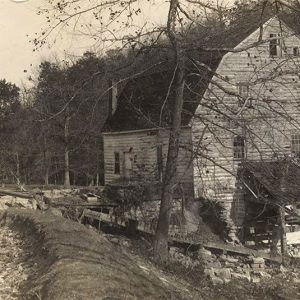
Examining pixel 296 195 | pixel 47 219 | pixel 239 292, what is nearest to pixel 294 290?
pixel 239 292

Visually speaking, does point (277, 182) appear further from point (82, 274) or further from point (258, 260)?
point (258, 260)

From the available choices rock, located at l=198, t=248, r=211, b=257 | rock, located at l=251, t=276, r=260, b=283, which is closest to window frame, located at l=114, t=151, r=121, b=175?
rock, located at l=198, t=248, r=211, b=257

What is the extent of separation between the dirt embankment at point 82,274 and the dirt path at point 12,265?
161 mm

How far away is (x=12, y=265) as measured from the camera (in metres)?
9.31

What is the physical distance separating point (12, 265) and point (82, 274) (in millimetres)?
2296

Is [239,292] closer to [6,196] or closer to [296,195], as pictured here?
[296,195]

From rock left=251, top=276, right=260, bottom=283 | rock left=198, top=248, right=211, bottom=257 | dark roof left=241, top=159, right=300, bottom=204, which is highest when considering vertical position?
dark roof left=241, top=159, right=300, bottom=204

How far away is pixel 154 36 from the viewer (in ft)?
43.1

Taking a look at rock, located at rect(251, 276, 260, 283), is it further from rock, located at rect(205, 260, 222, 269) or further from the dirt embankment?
the dirt embankment

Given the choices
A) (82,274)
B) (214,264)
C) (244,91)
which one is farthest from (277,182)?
(214,264)

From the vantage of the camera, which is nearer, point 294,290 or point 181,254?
point 294,290

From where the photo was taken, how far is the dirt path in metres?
7.52

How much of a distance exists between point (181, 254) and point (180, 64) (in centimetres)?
945

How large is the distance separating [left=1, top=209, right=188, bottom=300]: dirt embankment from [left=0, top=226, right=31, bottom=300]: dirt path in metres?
0.16
